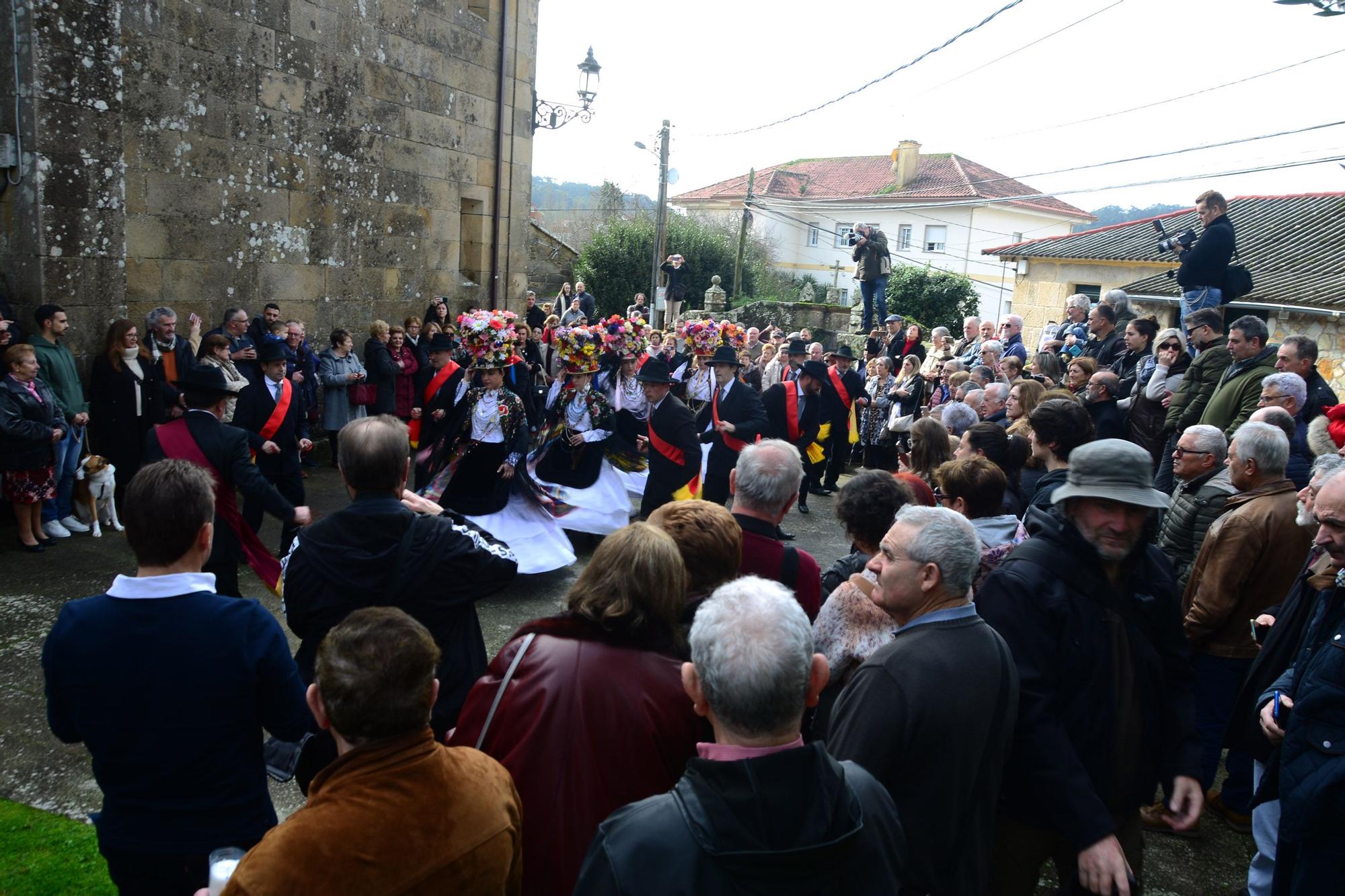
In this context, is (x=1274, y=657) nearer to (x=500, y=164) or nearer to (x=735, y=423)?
(x=735, y=423)

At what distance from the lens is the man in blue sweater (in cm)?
237

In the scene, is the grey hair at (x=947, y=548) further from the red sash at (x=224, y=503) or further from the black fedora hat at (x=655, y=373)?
the black fedora hat at (x=655, y=373)

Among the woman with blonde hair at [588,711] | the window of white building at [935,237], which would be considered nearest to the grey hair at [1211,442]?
the woman with blonde hair at [588,711]

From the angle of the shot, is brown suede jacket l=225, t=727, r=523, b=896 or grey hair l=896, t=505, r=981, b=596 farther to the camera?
grey hair l=896, t=505, r=981, b=596

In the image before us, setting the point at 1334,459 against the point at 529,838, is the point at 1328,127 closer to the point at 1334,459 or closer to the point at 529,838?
the point at 1334,459

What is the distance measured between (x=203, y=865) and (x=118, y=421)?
6.43 metres

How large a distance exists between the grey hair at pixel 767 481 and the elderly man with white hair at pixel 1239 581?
189cm

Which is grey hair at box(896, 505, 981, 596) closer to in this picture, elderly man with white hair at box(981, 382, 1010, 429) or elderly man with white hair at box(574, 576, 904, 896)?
elderly man with white hair at box(574, 576, 904, 896)

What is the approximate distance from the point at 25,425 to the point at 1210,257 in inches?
379

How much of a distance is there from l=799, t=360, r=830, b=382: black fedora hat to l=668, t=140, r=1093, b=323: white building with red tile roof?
29.8 m

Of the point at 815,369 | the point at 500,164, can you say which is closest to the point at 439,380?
the point at 815,369

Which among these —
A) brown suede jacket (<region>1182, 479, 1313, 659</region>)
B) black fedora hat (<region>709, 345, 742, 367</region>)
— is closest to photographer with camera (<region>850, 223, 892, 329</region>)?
black fedora hat (<region>709, 345, 742, 367</region>)

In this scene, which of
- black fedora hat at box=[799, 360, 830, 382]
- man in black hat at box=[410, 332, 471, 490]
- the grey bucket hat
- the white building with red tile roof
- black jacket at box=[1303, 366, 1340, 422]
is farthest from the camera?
the white building with red tile roof

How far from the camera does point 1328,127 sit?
998 cm
